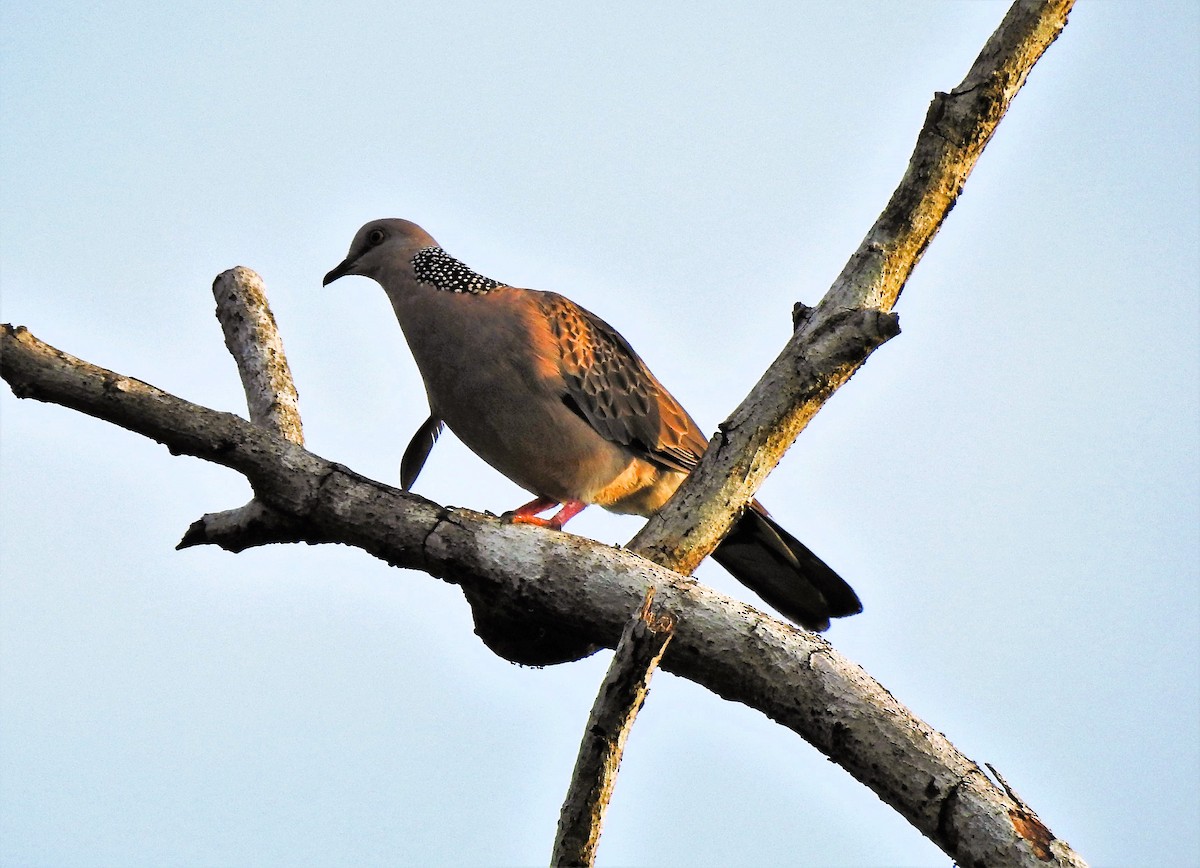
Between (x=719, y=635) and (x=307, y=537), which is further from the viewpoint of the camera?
(x=307, y=537)

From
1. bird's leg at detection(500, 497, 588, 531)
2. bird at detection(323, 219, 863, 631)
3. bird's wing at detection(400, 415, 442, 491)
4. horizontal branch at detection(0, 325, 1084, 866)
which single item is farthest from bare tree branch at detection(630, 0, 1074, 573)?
bird's wing at detection(400, 415, 442, 491)

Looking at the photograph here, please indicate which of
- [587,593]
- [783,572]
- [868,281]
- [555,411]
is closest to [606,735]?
[587,593]

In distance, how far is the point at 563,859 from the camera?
321 cm

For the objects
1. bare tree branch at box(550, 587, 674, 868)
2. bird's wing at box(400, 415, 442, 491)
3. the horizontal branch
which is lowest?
bare tree branch at box(550, 587, 674, 868)

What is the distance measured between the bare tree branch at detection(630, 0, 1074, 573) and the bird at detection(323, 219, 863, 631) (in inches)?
27.4

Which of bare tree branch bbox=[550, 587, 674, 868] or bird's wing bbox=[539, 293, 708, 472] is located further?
bird's wing bbox=[539, 293, 708, 472]

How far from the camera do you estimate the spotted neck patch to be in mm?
5844

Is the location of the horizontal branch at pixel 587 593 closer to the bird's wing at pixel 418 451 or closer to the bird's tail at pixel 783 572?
the bird's tail at pixel 783 572

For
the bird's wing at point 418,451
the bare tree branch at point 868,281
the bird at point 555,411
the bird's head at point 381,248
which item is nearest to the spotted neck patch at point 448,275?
the bird at point 555,411

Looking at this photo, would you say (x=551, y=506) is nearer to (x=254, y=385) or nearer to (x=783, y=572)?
(x=783, y=572)

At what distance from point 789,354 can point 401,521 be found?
147 cm

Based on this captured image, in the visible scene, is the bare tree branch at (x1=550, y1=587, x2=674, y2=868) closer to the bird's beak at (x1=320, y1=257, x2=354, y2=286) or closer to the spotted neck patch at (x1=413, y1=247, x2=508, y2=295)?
the spotted neck patch at (x1=413, y1=247, x2=508, y2=295)

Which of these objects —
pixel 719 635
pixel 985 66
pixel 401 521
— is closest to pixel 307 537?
pixel 401 521

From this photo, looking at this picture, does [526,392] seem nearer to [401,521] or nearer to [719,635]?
[401,521]
